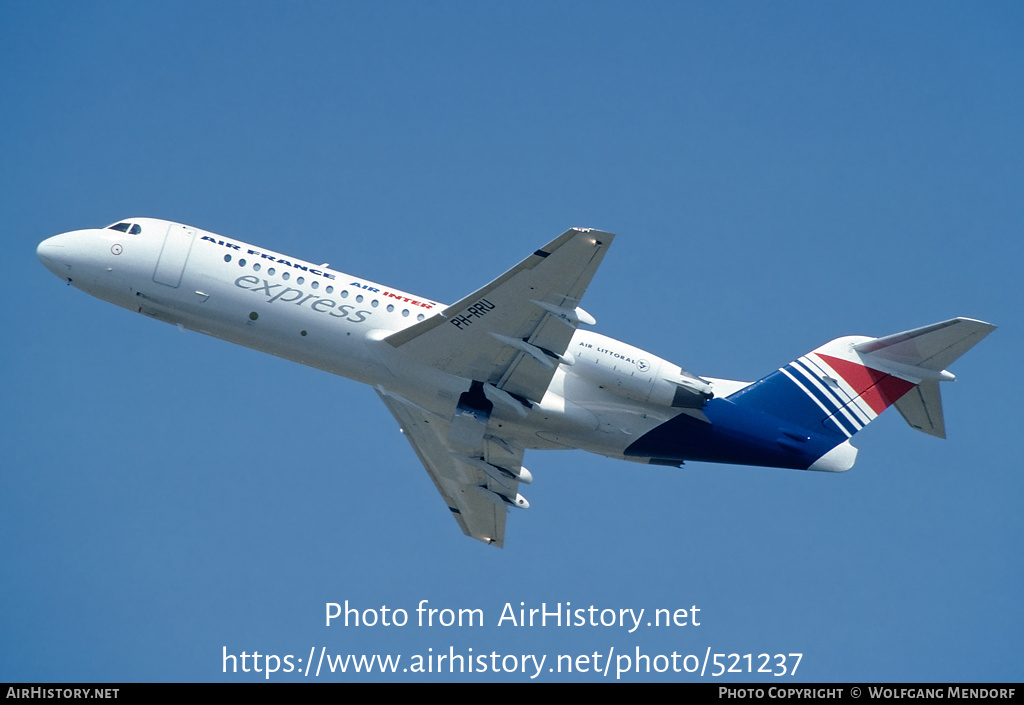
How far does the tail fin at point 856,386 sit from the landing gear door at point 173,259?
14229 mm

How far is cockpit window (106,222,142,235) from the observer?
2778cm

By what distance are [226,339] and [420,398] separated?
5138 mm

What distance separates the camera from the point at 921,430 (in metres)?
27.8

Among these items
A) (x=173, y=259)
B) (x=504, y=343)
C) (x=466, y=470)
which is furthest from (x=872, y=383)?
(x=173, y=259)

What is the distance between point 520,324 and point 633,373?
3.12m

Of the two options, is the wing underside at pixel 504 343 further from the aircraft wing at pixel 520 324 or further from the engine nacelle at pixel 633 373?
the engine nacelle at pixel 633 373

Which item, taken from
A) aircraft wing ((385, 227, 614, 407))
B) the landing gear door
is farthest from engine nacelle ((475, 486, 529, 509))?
the landing gear door

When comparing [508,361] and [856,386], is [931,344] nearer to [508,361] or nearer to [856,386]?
[856,386]

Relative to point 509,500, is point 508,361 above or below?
above

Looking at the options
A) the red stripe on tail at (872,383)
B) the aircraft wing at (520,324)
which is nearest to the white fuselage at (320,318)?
the aircraft wing at (520,324)

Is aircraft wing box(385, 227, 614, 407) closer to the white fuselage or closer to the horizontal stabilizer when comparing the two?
the white fuselage

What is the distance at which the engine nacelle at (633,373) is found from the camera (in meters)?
26.3

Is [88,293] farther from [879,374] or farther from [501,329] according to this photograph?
[879,374]

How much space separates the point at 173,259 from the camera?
27281mm
